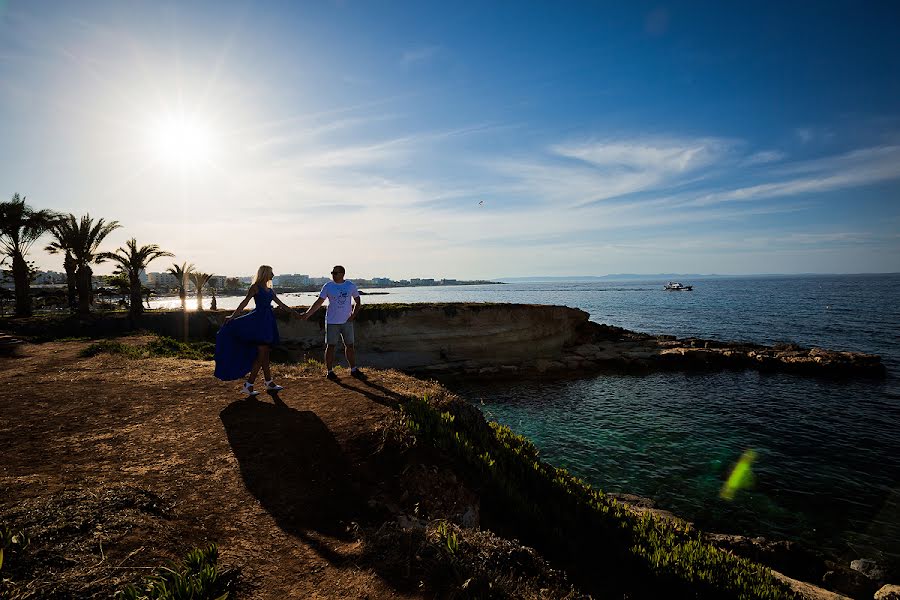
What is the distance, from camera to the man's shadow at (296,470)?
409 cm

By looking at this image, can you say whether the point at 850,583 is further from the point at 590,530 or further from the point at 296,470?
the point at 296,470

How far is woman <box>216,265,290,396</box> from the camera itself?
304 inches

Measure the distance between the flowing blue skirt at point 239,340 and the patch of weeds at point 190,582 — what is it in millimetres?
5115

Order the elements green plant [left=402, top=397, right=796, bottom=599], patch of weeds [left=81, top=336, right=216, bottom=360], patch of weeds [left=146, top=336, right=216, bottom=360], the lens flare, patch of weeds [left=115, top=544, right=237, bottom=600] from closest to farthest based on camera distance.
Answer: patch of weeds [left=115, top=544, right=237, bottom=600]
green plant [left=402, top=397, right=796, bottom=599]
the lens flare
patch of weeds [left=81, top=336, right=216, bottom=360]
patch of weeds [left=146, top=336, right=216, bottom=360]

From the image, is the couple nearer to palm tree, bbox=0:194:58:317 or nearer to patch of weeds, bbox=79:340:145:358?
patch of weeds, bbox=79:340:145:358

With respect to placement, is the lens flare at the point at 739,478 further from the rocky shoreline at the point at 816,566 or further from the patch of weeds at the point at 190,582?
the patch of weeds at the point at 190,582

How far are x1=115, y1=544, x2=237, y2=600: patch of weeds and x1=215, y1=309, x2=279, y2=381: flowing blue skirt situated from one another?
5.11m

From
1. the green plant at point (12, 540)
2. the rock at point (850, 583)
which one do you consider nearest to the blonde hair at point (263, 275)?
the green plant at point (12, 540)

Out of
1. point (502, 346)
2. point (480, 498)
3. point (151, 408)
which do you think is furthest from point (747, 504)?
point (502, 346)

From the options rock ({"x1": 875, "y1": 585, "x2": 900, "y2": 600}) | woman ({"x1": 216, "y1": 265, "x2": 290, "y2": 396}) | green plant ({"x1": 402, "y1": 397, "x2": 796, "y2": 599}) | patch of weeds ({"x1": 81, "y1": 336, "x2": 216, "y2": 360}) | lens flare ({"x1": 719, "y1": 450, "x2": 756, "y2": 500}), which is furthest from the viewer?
patch of weeds ({"x1": 81, "y1": 336, "x2": 216, "y2": 360})

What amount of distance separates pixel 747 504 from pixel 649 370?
17581mm

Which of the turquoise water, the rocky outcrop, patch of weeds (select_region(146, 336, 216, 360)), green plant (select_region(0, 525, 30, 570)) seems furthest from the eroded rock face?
green plant (select_region(0, 525, 30, 570))

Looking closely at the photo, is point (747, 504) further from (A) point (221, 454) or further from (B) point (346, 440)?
(A) point (221, 454)

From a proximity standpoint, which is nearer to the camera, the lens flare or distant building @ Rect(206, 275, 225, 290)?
the lens flare
